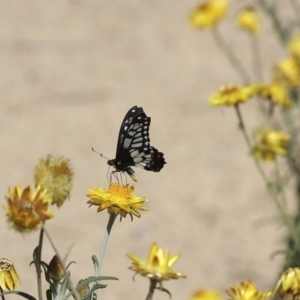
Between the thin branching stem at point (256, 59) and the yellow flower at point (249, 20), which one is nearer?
the yellow flower at point (249, 20)

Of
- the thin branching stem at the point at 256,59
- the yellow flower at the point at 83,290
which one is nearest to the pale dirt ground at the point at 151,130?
the thin branching stem at the point at 256,59

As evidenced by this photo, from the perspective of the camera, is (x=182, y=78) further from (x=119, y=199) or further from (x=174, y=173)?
(x=119, y=199)

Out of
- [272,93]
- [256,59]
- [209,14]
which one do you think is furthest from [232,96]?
[256,59]

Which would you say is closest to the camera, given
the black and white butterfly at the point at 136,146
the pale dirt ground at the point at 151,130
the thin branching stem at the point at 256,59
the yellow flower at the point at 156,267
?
the yellow flower at the point at 156,267

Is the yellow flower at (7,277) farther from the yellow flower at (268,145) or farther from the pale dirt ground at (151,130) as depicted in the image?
the pale dirt ground at (151,130)

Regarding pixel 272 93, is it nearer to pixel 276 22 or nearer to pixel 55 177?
pixel 276 22

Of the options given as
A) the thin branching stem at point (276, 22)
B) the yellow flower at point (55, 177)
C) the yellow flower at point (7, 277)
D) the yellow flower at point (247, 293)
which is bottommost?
the yellow flower at point (247, 293)
